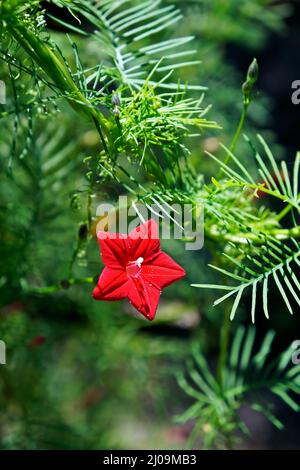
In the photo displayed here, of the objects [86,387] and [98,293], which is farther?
[86,387]

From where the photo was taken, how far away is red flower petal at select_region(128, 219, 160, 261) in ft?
1.82

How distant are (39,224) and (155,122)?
1.47 ft

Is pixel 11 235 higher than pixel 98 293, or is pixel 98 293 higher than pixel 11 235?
pixel 98 293

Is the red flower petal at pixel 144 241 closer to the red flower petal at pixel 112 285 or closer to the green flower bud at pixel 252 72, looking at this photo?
the red flower petal at pixel 112 285

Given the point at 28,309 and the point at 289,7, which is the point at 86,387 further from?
the point at 289,7

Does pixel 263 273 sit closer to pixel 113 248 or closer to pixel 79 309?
pixel 113 248

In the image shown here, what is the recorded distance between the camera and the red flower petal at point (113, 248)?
1.82 feet

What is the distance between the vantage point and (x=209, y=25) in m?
1.30

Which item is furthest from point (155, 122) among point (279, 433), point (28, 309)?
point (279, 433)

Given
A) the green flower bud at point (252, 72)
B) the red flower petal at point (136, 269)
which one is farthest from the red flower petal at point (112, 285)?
the green flower bud at point (252, 72)

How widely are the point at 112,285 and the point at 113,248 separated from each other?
32 mm

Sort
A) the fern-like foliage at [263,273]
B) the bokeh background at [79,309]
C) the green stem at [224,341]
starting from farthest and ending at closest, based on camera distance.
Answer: the bokeh background at [79,309] → the green stem at [224,341] → the fern-like foliage at [263,273]

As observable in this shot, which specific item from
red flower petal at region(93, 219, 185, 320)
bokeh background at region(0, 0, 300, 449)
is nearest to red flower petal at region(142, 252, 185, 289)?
red flower petal at region(93, 219, 185, 320)

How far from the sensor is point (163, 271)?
0.57 metres
